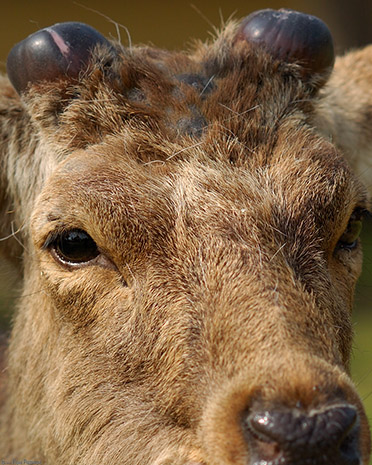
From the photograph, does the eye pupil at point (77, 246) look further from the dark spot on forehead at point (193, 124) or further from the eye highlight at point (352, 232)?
the eye highlight at point (352, 232)

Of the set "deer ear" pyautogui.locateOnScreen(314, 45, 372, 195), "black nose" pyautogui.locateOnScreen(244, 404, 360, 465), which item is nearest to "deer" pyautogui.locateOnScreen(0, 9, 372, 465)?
"black nose" pyautogui.locateOnScreen(244, 404, 360, 465)

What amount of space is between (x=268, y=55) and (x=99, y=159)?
5.32 ft

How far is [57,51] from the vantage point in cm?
520

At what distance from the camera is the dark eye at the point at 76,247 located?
4.77 m

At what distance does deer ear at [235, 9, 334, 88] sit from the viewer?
5.63m

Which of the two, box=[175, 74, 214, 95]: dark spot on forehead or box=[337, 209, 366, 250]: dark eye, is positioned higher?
box=[175, 74, 214, 95]: dark spot on forehead

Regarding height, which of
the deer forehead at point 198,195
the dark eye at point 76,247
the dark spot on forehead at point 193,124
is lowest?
the dark eye at point 76,247

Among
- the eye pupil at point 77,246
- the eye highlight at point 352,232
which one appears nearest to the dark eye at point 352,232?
the eye highlight at point 352,232

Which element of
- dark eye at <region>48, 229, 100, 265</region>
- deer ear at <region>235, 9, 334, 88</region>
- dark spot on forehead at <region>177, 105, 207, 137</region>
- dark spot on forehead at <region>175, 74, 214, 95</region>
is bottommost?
dark eye at <region>48, 229, 100, 265</region>

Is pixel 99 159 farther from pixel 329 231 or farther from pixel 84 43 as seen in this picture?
pixel 329 231

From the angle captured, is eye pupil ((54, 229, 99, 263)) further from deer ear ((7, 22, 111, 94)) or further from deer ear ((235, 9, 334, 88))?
deer ear ((235, 9, 334, 88))

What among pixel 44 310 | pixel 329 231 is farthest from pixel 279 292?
pixel 44 310

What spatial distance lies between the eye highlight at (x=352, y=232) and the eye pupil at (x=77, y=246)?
1.66m

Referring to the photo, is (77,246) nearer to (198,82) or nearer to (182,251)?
(182,251)
